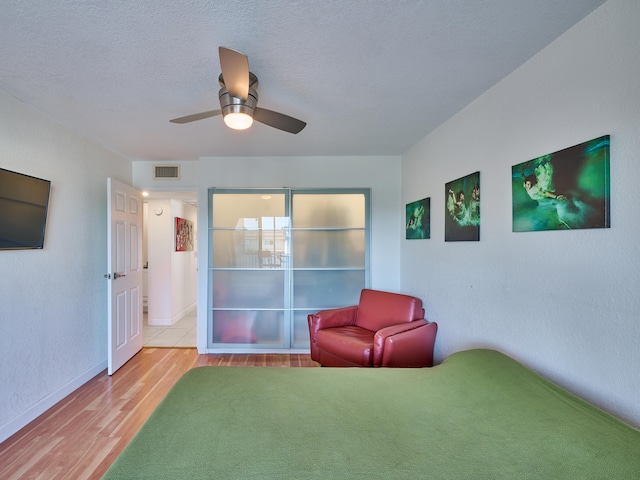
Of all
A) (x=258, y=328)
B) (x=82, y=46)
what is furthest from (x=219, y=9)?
(x=258, y=328)

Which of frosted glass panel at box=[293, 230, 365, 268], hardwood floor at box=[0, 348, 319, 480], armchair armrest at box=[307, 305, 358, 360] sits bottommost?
hardwood floor at box=[0, 348, 319, 480]

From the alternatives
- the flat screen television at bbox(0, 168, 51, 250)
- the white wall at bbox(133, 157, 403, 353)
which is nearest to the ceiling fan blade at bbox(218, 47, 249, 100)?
the flat screen television at bbox(0, 168, 51, 250)

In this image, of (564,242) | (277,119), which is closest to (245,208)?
(277,119)

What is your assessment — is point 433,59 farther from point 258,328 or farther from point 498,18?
point 258,328

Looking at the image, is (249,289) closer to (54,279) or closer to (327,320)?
(327,320)

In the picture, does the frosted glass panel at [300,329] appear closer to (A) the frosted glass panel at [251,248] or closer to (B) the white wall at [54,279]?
(A) the frosted glass panel at [251,248]

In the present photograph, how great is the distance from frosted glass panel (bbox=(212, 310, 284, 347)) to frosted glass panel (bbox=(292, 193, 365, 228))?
1166 millimetres

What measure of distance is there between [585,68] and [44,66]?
279cm

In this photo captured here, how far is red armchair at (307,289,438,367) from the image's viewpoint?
2.36 metres

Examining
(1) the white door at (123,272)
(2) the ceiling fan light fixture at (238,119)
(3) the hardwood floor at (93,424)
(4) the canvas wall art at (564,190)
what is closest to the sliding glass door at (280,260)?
(3) the hardwood floor at (93,424)

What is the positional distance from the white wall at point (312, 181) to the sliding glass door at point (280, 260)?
0.10 metres

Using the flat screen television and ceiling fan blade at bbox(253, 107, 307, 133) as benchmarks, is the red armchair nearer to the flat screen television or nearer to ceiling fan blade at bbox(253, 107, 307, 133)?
ceiling fan blade at bbox(253, 107, 307, 133)

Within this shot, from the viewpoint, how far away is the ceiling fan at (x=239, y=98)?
130cm

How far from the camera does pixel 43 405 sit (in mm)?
2264
